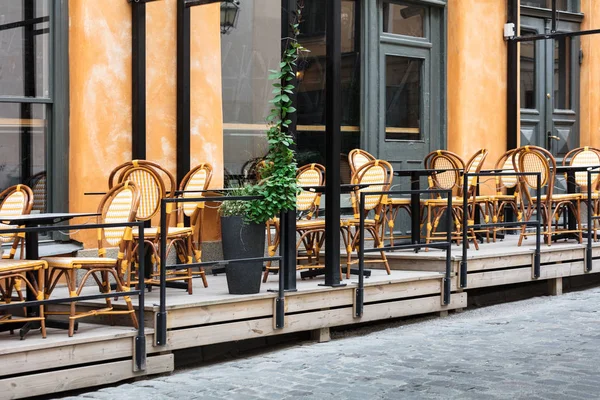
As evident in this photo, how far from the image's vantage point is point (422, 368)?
6785 millimetres

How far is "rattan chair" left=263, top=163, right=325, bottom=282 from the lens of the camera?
8445 millimetres

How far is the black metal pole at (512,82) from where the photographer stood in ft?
41.9

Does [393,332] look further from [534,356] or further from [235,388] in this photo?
[235,388]

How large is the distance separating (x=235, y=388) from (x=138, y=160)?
8.46 ft

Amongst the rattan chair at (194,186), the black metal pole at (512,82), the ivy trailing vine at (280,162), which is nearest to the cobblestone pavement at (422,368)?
the ivy trailing vine at (280,162)

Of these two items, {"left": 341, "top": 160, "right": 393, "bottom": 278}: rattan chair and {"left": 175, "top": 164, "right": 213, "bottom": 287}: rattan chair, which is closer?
{"left": 175, "top": 164, "right": 213, "bottom": 287}: rattan chair

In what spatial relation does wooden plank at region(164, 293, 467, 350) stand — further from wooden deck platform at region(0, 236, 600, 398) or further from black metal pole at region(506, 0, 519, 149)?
black metal pole at region(506, 0, 519, 149)


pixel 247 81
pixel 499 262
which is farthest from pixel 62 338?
pixel 499 262

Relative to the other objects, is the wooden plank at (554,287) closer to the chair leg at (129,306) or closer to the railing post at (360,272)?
the railing post at (360,272)

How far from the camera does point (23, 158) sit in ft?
27.2

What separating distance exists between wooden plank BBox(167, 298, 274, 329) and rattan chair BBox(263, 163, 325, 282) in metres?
0.75

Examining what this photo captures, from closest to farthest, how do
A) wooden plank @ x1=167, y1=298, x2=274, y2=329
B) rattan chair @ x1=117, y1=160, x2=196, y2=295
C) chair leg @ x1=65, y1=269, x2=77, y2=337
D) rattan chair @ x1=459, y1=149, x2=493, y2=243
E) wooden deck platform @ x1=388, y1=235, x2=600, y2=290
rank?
chair leg @ x1=65, y1=269, x2=77, y2=337 < wooden plank @ x1=167, y1=298, x2=274, y2=329 < rattan chair @ x1=117, y1=160, x2=196, y2=295 < wooden deck platform @ x1=388, y1=235, x2=600, y2=290 < rattan chair @ x1=459, y1=149, x2=493, y2=243

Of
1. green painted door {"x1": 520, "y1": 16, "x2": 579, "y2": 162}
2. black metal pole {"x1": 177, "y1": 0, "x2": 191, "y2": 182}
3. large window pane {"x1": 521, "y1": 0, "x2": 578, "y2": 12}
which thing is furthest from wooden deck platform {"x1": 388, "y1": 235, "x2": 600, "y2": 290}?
large window pane {"x1": 521, "y1": 0, "x2": 578, "y2": 12}

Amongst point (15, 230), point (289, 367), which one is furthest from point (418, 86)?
point (15, 230)
